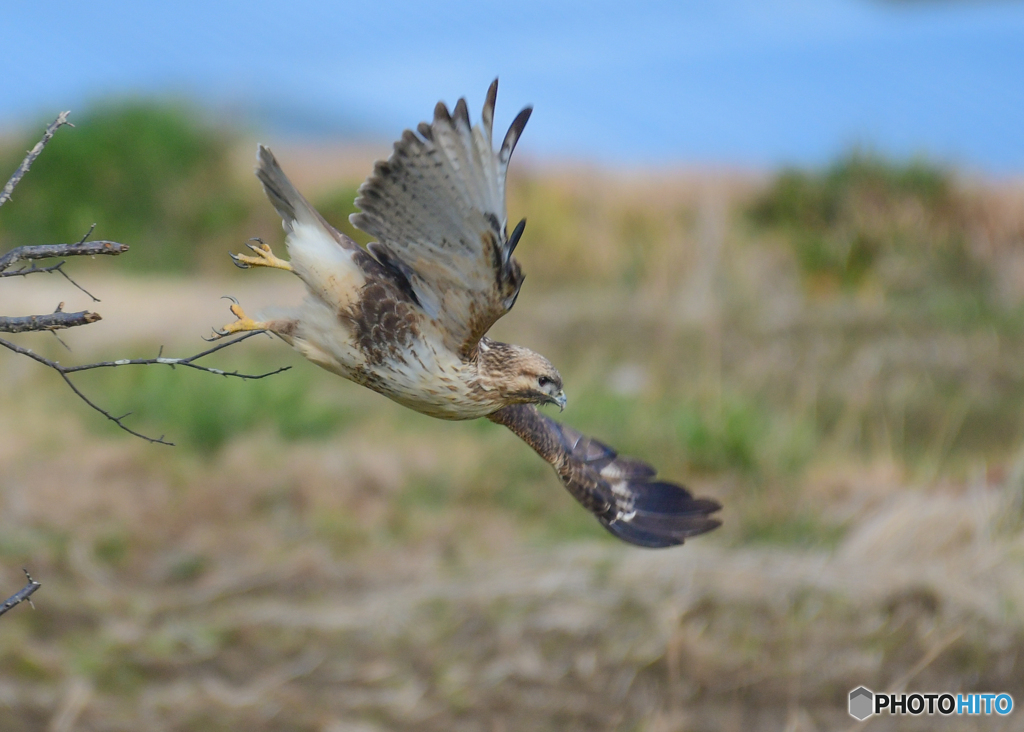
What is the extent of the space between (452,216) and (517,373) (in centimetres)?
52

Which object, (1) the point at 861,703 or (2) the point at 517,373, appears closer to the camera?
(2) the point at 517,373

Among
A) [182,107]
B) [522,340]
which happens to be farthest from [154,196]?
[522,340]

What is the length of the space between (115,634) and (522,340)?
6.07 m

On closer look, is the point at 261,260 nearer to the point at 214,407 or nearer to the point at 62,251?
the point at 62,251

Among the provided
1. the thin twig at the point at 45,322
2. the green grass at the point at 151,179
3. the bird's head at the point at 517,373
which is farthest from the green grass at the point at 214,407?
the thin twig at the point at 45,322

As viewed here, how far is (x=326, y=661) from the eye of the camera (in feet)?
27.2

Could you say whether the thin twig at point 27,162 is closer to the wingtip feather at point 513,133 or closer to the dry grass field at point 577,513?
the wingtip feather at point 513,133

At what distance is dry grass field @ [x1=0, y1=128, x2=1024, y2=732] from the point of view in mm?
7906

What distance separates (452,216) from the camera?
2223mm

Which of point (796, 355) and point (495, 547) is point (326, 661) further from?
point (796, 355)

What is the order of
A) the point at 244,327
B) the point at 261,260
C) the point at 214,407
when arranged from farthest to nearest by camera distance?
the point at 214,407 → the point at 261,260 → the point at 244,327

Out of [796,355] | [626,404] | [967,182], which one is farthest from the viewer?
[967,182]
